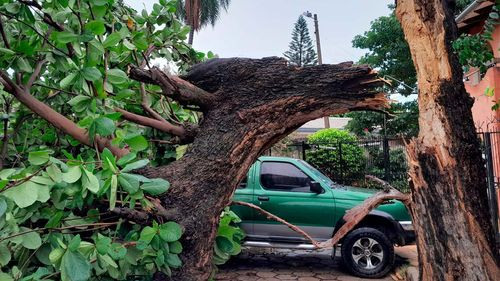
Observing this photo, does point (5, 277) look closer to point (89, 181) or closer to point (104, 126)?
point (89, 181)

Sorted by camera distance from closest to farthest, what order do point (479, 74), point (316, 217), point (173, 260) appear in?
point (173, 260)
point (316, 217)
point (479, 74)

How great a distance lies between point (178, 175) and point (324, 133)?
13.7m

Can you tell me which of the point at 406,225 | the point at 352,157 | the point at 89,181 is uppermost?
the point at 352,157

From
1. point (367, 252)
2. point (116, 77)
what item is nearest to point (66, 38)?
point (116, 77)

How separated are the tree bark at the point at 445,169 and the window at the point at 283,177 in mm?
3720

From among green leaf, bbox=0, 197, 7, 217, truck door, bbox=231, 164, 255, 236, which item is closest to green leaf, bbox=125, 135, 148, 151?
green leaf, bbox=0, 197, 7, 217

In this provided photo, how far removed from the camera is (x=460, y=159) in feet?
7.68

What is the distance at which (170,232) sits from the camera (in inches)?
73.5

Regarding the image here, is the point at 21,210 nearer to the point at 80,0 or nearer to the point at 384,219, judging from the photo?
the point at 80,0

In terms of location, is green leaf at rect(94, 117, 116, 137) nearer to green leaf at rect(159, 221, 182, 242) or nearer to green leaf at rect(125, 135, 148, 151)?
green leaf at rect(125, 135, 148, 151)

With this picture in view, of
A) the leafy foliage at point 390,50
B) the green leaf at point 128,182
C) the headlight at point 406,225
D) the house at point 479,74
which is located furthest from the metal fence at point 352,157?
the green leaf at point 128,182

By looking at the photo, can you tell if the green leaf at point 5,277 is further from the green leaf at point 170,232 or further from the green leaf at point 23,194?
the green leaf at point 170,232

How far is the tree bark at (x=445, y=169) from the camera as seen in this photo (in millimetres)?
2309

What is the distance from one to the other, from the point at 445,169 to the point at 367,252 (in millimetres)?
3746
